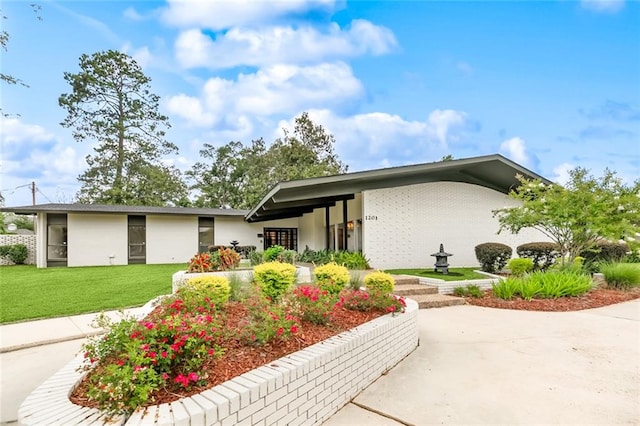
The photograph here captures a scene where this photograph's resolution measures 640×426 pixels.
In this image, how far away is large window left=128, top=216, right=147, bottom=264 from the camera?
17984mm

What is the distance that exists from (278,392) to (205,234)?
18.1 metres

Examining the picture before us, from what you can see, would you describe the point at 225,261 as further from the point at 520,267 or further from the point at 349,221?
the point at 520,267

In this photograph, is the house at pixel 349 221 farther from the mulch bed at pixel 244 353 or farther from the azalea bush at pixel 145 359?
the azalea bush at pixel 145 359

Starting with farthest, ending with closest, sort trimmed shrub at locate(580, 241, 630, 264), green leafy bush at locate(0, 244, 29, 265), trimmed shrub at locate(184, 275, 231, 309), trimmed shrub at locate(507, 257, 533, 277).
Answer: green leafy bush at locate(0, 244, 29, 265) < trimmed shrub at locate(580, 241, 630, 264) < trimmed shrub at locate(507, 257, 533, 277) < trimmed shrub at locate(184, 275, 231, 309)

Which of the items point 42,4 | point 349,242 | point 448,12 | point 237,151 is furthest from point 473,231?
point 237,151

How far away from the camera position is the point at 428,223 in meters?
12.8

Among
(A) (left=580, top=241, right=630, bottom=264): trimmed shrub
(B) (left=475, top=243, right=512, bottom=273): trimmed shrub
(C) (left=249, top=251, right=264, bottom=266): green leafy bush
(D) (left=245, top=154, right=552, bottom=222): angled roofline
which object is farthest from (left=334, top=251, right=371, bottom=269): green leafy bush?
(A) (left=580, top=241, right=630, bottom=264): trimmed shrub

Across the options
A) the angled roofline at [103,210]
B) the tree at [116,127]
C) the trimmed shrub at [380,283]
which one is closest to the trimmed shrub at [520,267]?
the trimmed shrub at [380,283]

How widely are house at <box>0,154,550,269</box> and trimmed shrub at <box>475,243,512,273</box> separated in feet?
5.91

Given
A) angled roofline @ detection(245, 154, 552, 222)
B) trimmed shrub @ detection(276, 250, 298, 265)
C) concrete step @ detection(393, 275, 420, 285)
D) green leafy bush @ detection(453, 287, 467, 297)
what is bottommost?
green leafy bush @ detection(453, 287, 467, 297)

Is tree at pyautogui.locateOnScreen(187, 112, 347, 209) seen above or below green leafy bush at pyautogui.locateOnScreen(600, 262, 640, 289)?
above

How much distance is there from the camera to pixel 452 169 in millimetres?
12602

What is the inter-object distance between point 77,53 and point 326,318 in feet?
104

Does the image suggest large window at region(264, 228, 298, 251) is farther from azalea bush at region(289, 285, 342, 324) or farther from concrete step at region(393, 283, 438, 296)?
azalea bush at region(289, 285, 342, 324)
